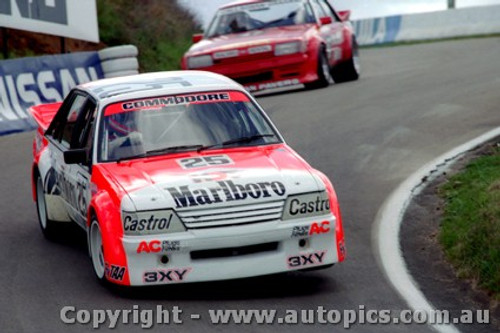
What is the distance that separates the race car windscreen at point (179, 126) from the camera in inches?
359

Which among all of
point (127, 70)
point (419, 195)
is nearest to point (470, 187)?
point (419, 195)

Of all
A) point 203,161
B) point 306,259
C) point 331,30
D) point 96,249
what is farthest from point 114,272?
point 331,30

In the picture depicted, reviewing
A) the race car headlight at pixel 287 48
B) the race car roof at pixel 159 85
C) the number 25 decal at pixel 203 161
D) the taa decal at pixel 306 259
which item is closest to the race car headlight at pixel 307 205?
the taa decal at pixel 306 259

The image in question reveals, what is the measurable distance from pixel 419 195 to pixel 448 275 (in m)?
2.53

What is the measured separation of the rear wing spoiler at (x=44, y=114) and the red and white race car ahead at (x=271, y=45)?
7.77 meters

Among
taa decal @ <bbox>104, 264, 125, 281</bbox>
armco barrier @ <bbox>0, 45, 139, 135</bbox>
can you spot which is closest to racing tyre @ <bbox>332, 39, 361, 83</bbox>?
armco barrier @ <bbox>0, 45, 139, 135</bbox>

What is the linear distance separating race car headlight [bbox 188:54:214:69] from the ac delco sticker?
10022 mm

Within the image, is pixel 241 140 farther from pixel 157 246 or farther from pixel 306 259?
pixel 157 246

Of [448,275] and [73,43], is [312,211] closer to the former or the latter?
[448,275]

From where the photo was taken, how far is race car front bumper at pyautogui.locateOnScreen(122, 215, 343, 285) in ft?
26.3

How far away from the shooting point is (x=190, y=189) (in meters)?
8.21

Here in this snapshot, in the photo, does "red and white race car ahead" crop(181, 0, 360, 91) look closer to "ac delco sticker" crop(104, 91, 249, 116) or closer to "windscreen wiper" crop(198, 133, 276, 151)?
"ac delco sticker" crop(104, 91, 249, 116)

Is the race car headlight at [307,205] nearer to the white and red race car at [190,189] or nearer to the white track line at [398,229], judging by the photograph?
the white and red race car at [190,189]

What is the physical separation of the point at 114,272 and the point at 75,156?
1323 mm
